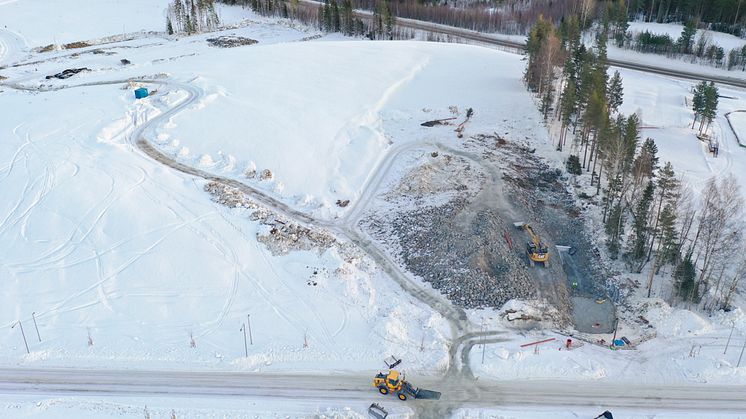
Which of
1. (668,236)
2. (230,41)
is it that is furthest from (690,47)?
(230,41)

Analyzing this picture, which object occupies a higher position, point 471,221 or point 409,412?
point 471,221

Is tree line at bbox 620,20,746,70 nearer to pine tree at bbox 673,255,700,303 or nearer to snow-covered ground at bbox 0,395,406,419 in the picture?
pine tree at bbox 673,255,700,303

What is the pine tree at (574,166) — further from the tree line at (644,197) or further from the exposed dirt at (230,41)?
the exposed dirt at (230,41)

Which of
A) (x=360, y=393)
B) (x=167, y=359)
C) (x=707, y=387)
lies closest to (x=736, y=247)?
(x=707, y=387)

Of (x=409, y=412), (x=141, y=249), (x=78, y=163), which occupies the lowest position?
(x=409, y=412)

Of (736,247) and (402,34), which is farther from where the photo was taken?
(402,34)

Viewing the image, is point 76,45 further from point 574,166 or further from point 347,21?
point 574,166

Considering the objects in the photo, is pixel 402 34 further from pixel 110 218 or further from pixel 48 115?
pixel 110 218
